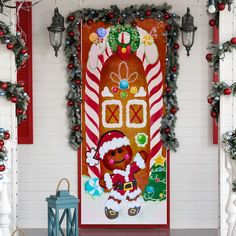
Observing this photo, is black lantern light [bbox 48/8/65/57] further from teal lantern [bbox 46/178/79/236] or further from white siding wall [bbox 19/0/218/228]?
teal lantern [bbox 46/178/79/236]

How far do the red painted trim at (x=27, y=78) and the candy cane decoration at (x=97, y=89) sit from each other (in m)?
0.75

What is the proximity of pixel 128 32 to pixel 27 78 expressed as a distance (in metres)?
1.48

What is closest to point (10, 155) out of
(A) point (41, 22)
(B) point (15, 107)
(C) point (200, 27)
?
(B) point (15, 107)

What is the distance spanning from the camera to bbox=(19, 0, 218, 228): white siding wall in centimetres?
899

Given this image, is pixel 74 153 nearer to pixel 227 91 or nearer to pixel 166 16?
pixel 166 16

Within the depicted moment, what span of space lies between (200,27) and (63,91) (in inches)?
79.3

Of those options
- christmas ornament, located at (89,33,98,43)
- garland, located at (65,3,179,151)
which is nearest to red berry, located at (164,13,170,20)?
garland, located at (65,3,179,151)

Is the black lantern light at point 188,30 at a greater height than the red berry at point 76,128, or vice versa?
the black lantern light at point 188,30

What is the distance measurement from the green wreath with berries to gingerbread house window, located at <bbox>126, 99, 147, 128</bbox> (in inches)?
27.5

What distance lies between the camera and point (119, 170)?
903 centimetres

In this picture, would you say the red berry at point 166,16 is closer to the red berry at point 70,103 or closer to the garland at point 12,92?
the red berry at point 70,103

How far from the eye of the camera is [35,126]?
9.07 metres

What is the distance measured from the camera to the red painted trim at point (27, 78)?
29.4 feet

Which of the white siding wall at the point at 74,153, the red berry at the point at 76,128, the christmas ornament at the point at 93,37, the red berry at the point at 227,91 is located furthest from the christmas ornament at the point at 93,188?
the red berry at the point at 227,91
